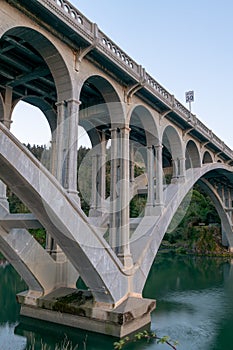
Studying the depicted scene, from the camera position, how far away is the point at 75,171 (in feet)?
30.4

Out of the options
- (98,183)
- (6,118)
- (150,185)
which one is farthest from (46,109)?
(150,185)

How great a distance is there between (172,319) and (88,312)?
3903mm

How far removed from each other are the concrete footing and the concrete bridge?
1.2 inches

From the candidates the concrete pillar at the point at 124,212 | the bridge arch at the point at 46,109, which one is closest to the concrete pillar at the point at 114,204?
the concrete pillar at the point at 124,212

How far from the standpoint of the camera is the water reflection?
10258mm

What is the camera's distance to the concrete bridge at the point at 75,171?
27.4 ft

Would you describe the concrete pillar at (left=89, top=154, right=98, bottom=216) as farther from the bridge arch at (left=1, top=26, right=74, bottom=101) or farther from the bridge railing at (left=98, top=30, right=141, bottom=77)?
the bridge arch at (left=1, top=26, right=74, bottom=101)

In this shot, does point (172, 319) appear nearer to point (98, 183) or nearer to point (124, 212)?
point (124, 212)

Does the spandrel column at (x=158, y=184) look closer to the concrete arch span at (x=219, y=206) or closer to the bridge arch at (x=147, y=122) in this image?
the bridge arch at (x=147, y=122)

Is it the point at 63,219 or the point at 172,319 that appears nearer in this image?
the point at 63,219

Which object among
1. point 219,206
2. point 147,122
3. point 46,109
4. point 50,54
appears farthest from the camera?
point 219,206

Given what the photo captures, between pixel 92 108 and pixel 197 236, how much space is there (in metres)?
30.3

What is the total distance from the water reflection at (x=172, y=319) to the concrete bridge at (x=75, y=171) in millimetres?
475

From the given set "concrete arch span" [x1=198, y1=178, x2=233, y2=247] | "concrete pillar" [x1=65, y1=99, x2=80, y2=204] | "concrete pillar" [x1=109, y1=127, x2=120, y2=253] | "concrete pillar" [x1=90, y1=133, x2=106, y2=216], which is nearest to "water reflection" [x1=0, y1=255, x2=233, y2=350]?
"concrete pillar" [x1=109, y1=127, x2=120, y2=253]
